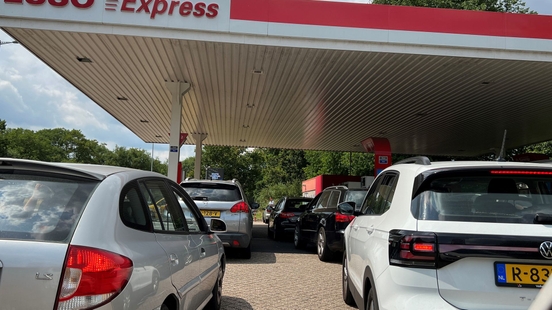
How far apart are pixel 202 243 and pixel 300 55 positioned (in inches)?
311

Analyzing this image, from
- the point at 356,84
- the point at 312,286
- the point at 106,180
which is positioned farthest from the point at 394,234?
A: the point at 356,84

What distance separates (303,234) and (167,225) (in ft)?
28.6

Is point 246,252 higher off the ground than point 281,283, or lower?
higher

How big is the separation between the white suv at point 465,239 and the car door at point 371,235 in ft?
0.11

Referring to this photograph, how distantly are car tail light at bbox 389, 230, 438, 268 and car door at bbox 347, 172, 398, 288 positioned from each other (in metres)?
0.22

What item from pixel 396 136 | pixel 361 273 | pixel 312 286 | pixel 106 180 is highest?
pixel 396 136

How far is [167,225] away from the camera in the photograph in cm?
366

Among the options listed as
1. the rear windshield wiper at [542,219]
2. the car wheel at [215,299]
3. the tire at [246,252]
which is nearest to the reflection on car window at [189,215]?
the car wheel at [215,299]

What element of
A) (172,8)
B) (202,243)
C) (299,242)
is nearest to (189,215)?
(202,243)

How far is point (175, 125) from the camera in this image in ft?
47.6

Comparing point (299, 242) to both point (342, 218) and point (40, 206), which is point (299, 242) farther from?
point (40, 206)

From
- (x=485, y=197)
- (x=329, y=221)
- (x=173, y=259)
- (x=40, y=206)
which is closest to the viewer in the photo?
(x=40, y=206)

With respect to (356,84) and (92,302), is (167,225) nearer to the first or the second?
(92,302)

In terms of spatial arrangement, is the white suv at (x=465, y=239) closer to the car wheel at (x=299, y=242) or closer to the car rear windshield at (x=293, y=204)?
the car wheel at (x=299, y=242)
